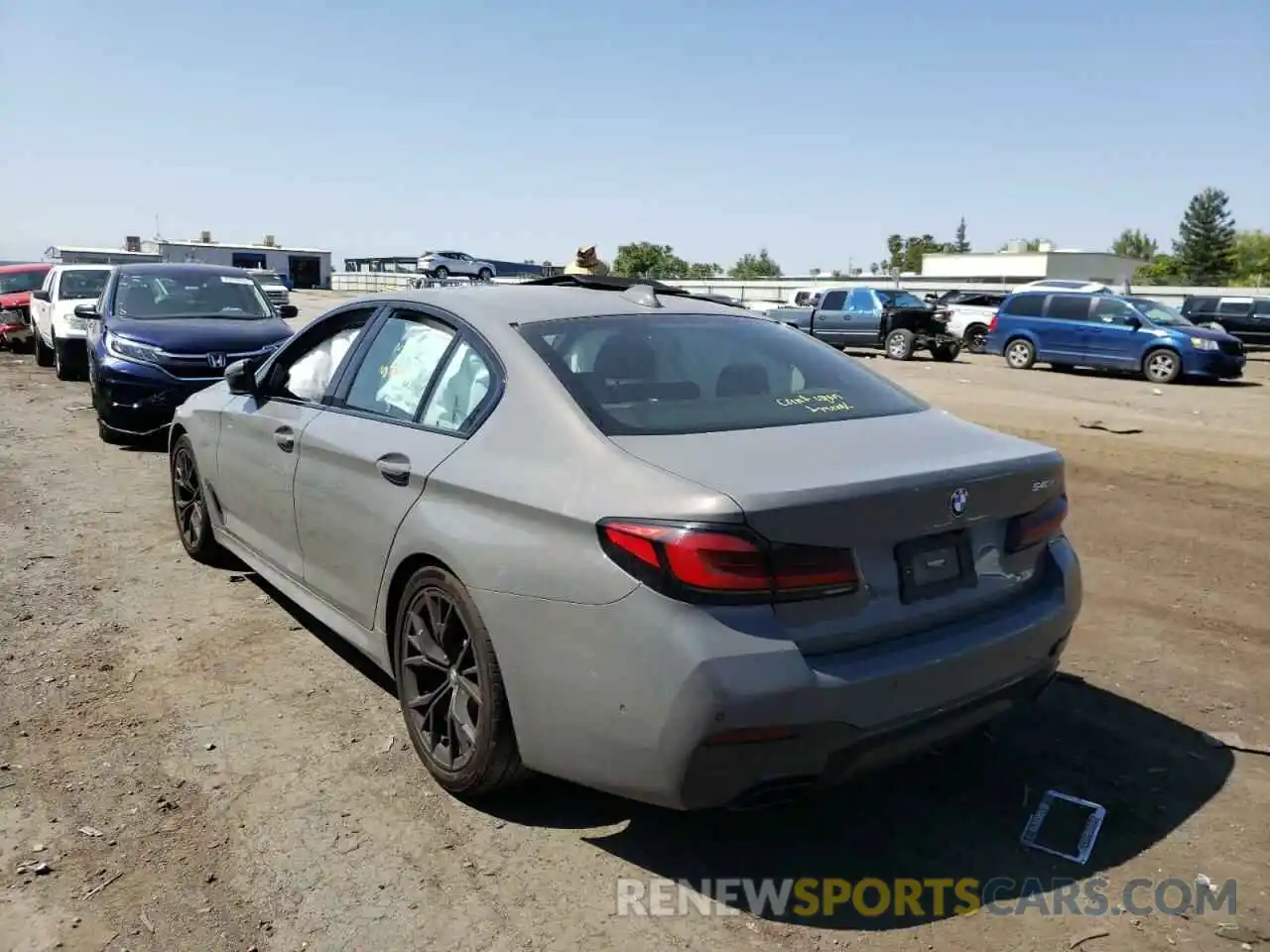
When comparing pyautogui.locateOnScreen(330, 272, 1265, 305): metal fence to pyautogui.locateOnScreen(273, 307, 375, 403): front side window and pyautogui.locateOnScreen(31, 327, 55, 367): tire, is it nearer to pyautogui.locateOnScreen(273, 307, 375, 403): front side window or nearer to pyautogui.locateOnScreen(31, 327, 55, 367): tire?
pyautogui.locateOnScreen(31, 327, 55, 367): tire

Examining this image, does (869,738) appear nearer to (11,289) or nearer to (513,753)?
(513,753)

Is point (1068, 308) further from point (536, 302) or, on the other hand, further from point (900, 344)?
point (536, 302)

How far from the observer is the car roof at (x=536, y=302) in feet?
11.9

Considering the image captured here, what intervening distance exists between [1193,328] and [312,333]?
19641 mm

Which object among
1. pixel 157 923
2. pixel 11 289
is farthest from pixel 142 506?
pixel 11 289

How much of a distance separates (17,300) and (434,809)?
72.7ft

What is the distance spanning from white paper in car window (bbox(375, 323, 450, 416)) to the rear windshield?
0.44 m

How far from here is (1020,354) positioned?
72.3 ft

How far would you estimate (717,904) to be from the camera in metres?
2.81

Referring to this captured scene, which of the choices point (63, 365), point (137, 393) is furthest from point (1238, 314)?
point (137, 393)

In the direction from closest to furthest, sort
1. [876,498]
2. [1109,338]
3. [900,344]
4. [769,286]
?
1. [876,498]
2. [1109,338]
3. [900,344]
4. [769,286]

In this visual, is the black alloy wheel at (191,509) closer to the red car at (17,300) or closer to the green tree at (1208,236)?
the red car at (17,300)

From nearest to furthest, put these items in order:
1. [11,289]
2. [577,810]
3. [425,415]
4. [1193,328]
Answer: [577,810] → [425,415] → [1193,328] → [11,289]

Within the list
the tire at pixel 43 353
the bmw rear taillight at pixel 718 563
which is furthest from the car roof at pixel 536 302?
the tire at pixel 43 353
